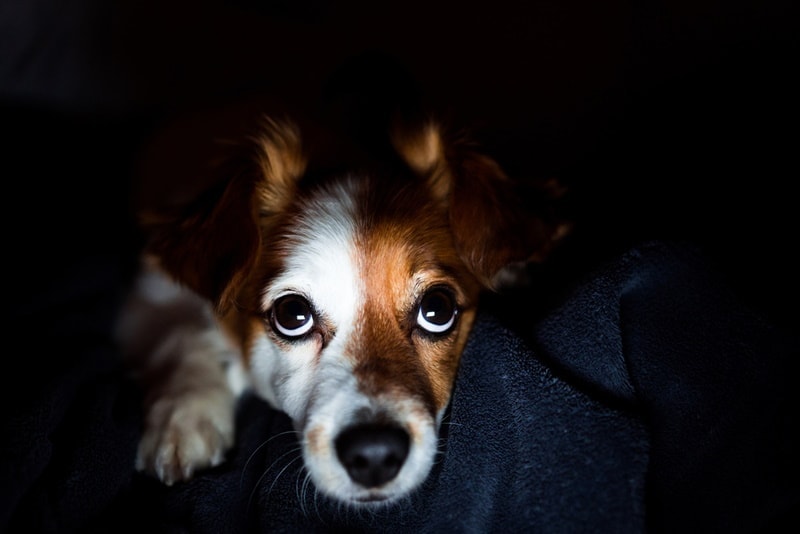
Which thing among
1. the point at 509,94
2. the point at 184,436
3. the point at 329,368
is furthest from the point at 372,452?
the point at 509,94

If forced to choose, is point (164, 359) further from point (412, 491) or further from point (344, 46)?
point (344, 46)

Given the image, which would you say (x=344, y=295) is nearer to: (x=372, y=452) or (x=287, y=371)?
(x=287, y=371)

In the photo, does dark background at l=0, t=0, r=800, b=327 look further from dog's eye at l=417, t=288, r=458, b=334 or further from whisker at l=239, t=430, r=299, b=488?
whisker at l=239, t=430, r=299, b=488

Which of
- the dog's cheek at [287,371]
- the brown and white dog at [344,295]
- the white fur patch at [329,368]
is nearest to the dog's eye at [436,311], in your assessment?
the brown and white dog at [344,295]

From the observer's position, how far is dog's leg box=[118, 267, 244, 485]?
4.33 feet

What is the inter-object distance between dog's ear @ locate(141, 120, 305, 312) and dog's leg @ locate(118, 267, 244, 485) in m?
0.26

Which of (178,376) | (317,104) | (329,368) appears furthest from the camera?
(317,104)

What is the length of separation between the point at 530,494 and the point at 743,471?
0.35m

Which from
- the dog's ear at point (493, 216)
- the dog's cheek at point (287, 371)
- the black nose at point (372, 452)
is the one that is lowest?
the dog's cheek at point (287, 371)

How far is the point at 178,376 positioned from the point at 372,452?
2.07ft

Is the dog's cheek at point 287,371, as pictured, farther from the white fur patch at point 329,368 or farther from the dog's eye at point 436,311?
the dog's eye at point 436,311

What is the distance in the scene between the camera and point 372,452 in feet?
3.71

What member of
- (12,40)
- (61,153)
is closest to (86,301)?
(61,153)

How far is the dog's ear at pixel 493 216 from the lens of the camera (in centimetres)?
133
